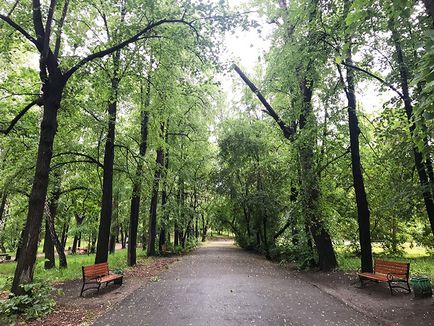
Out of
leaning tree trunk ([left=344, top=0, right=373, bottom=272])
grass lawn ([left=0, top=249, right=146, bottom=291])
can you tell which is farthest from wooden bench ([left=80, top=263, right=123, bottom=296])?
leaning tree trunk ([left=344, top=0, right=373, bottom=272])

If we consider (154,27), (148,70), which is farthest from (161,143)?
(154,27)

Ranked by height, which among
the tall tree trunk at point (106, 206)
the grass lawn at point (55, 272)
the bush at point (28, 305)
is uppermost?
the tall tree trunk at point (106, 206)

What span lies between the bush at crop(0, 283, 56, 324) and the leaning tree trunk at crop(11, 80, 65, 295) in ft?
0.82

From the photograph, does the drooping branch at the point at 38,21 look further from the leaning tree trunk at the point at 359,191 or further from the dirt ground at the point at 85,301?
the leaning tree trunk at the point at 359,191

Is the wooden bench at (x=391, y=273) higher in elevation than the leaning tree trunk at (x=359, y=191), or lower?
lower

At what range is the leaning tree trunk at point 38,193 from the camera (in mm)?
7164

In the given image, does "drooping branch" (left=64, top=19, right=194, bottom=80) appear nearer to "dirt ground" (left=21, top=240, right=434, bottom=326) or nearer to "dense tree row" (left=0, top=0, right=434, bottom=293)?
"dense tree row" (left=0, top=0, right=434, bottom=293)

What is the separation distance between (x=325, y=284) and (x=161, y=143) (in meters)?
9.89

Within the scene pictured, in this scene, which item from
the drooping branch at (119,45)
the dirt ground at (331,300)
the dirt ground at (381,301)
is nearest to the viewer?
the dirt ground at (381,301)

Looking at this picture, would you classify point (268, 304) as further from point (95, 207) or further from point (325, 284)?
point (95, 207)

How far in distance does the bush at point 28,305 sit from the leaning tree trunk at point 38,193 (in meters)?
0.25

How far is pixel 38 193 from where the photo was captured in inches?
298

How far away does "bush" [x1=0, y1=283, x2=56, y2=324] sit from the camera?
630 cm

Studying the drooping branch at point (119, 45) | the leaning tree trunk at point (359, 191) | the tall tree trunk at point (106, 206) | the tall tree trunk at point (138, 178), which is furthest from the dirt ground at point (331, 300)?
the drooping branch at point (119, 45)
